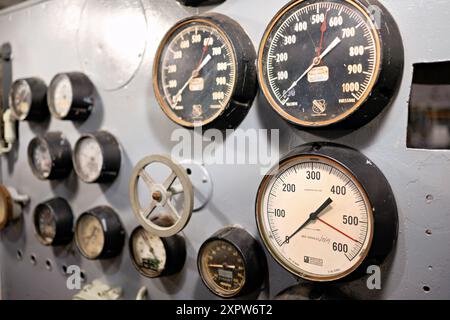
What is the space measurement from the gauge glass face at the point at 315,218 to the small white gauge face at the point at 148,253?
1.64ft

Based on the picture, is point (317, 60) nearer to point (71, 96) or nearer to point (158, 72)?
point (158, 72)

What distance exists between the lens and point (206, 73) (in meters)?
1.39

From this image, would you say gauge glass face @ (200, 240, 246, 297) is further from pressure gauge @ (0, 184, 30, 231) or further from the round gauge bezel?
pressure gauge @ (0, 184, 30, 231)

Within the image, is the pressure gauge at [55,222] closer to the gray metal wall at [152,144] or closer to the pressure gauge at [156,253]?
the gray metal wall at [152,144]

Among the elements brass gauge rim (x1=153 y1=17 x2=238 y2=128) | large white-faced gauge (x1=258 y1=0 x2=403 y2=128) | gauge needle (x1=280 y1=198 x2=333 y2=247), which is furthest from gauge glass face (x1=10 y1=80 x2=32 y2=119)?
gauge needle (x1=280 y1=198 x2=333 y2=247)

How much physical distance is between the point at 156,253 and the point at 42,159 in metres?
0.86

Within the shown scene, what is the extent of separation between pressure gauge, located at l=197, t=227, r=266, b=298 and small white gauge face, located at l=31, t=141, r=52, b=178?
98 cm

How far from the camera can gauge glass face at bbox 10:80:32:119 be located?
2.00 meters

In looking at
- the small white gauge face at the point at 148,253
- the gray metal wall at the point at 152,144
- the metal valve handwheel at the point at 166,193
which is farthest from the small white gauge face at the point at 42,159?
the metal valve handwheel at the point at 166,193

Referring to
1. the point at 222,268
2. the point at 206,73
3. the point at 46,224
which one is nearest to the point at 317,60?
the point at 206,73

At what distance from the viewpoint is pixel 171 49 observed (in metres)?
1.47

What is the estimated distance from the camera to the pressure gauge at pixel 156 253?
60.6 inches

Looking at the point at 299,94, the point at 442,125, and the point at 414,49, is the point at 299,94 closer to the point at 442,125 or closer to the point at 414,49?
the point at 414,49

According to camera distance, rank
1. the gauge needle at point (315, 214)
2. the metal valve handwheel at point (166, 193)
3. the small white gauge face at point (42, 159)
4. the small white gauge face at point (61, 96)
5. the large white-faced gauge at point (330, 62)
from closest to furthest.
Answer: the large white-faced gauge at point (330, 62) < the gauge needle at point (315, 214) < the metal valve handwheel at point (166, 193) < the small white gauge face at point (61, 96) < the small white gauge face at point (42, 159)
